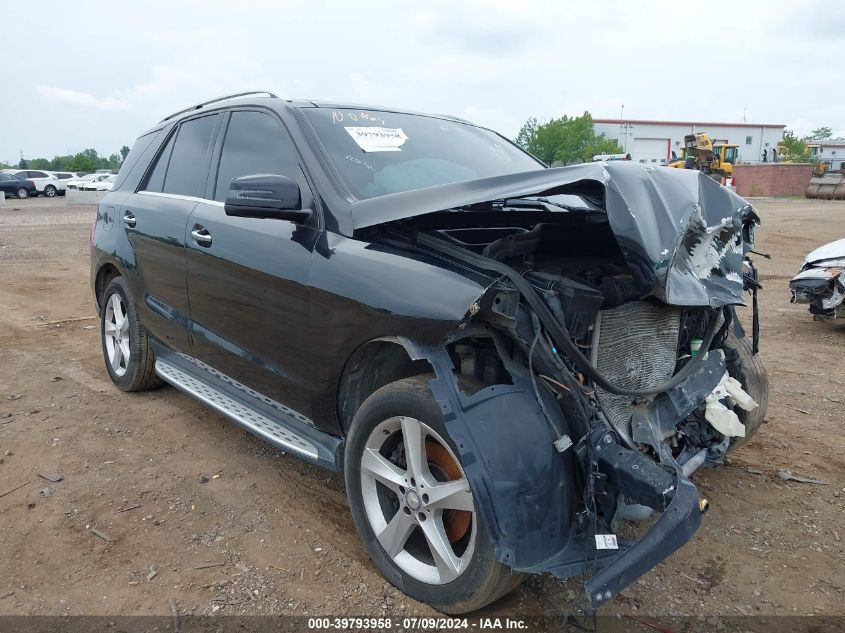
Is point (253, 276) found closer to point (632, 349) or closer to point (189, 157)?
point (189, 157)

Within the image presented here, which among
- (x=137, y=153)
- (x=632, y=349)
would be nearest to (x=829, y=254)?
(x=632, y=349)

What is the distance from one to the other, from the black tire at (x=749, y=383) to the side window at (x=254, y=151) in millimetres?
2294

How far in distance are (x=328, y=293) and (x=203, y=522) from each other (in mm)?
1270

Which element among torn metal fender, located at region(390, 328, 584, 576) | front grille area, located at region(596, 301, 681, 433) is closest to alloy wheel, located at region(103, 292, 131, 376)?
torn metal fender, located at region(390, 328, 584, 576)

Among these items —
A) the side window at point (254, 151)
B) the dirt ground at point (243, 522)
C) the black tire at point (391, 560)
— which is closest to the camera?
the black tire at point (391, 560)

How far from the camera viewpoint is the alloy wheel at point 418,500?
2.26m

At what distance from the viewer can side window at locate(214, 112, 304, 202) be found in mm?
3133

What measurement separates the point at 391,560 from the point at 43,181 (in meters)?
41.1

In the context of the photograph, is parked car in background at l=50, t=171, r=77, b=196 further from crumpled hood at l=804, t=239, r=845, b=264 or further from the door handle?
crumpled hood at l=804, t=239, r=845, b=264

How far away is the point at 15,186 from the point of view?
1385 inches

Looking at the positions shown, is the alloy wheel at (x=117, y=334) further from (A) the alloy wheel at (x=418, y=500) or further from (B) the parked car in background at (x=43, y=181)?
(B) the parked car in background at (x=43, y=181)

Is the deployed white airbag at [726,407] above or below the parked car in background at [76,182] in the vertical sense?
below

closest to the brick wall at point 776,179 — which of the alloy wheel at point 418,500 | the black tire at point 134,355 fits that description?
the black tire at point 134,355

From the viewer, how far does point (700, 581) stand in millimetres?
2572
